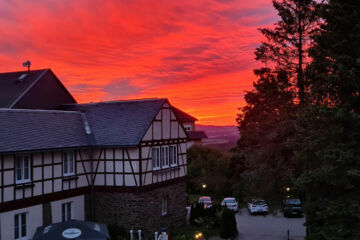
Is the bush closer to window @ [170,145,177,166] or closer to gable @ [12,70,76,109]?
window @ [170,145,177,166]

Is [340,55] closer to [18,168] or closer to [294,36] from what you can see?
[294,36]

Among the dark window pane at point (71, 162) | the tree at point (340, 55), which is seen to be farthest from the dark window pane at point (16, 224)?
the tree at point (340, 55)

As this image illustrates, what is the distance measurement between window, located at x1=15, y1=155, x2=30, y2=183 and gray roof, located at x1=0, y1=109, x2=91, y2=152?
65cm

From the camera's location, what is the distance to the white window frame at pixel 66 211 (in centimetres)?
2121

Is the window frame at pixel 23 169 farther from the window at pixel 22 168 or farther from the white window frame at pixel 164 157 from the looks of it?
the white window frame at pixel 164 157

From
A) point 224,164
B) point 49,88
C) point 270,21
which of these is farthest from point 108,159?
point 224,164

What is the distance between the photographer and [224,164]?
40.6 m

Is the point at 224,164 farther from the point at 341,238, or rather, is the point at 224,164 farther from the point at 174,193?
the point at 341,238

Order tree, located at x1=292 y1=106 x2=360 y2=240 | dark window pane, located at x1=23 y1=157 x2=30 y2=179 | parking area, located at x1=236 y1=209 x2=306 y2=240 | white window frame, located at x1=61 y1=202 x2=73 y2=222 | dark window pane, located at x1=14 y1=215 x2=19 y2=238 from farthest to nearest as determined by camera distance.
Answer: parking area, located at x1=236 y1=209 x2=306 y2=240 → white window frame, located at x1=61 y1=202 x2=73 y2=222 → dark window pane, located at x1=23 y1=157 x2=30 y2=179 → dark window pane, located at x1=14 y1=215 x2=19 y2=238 → tree, located at x1=292 y1=106 x2=360 y2=240

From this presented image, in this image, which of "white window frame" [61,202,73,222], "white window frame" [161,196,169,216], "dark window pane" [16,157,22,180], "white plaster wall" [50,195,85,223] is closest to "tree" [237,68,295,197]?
"white window frame" [161,196,169,216]

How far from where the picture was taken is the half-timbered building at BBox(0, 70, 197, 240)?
18.6 m

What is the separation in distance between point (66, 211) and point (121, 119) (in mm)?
6378

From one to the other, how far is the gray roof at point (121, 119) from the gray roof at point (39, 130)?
0.95 meters

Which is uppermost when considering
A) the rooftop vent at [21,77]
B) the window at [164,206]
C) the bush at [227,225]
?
the rooftop vent at [21,77]
